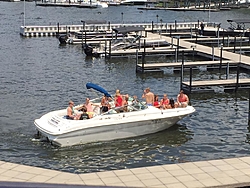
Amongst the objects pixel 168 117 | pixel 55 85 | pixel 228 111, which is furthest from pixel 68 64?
pixel 168 117

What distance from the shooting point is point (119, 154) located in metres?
23.2

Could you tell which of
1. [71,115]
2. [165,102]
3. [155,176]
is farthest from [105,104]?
[155,176]

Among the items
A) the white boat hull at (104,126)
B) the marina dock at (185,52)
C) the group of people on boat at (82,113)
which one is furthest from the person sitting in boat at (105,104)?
the marina dock at (185,52)

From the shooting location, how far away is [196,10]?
161m

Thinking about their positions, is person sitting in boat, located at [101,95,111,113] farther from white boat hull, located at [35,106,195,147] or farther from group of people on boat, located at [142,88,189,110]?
group of people on boat, located at [142,88,189,110]

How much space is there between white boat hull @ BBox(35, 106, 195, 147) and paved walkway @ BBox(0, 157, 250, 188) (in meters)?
6.22

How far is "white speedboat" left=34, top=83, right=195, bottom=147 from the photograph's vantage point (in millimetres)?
23391

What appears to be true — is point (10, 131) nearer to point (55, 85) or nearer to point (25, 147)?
point (25, 147)

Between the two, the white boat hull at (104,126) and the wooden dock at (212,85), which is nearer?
the white boat hull at (104,126)

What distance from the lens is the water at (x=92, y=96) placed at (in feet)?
74.6

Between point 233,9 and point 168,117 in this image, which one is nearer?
point 168,117

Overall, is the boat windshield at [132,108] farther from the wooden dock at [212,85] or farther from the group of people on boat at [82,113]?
the wooden dock at [212,85]

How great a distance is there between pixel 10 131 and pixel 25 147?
118 inches

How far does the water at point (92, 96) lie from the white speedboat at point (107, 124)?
1.24ft
